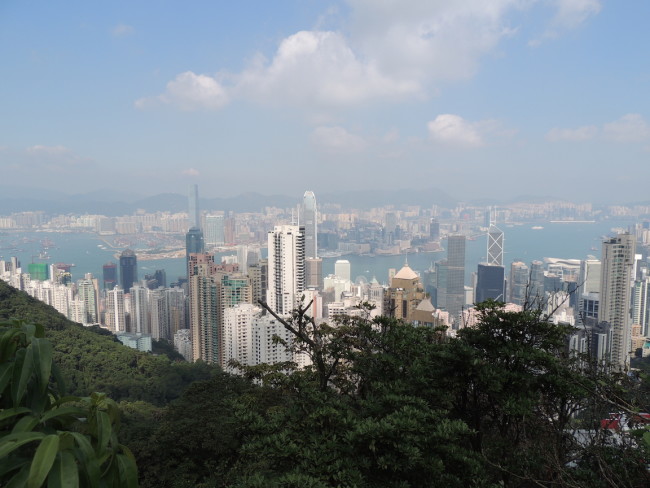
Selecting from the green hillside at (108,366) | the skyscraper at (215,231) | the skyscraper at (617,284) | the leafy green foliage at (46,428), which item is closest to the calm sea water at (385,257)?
the skyscraper at (215,231)

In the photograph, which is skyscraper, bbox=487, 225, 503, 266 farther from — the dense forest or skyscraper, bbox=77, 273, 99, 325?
the dense forest

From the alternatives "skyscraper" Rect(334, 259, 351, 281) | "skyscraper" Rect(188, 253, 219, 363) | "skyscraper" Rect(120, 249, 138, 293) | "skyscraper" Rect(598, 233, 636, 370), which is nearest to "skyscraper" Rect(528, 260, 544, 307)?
"skyscraper" Rect(598, 233, 636, 370)

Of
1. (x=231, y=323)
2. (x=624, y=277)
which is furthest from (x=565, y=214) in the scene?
(x=231, y=323)

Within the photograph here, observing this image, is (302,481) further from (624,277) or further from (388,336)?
(624,277)

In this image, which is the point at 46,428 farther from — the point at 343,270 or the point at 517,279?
the point at 343,270

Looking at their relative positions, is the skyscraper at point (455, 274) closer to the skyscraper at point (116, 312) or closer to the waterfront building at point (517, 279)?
the waterfront building at point (517, 279)

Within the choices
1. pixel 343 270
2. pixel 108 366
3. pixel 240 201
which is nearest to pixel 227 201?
pixel 240 201

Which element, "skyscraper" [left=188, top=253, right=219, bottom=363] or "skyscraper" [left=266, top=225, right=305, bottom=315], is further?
"skyscraper" [left=266, top=225, right=305, bottom=315]
